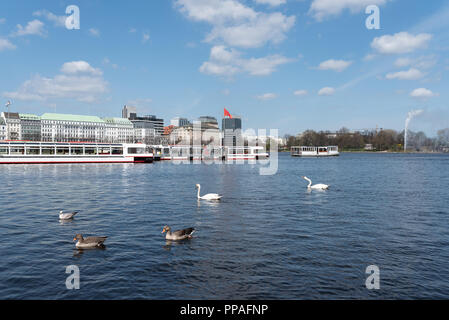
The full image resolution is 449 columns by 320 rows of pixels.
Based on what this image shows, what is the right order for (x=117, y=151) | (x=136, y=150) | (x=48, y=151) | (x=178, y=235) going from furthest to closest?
(x=117, y=151)
(x=136, y=150)
(x=48, y=151)
(x=178, y=235)

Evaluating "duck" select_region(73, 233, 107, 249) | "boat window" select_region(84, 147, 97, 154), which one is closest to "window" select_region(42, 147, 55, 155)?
"boat window" select_region(84, 147, 97, 154)

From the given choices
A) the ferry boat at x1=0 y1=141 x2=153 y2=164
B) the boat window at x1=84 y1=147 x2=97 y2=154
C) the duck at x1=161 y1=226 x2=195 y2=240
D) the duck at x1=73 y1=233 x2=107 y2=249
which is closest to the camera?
the duck at x1=73 y1=233 x2=107 y2=249

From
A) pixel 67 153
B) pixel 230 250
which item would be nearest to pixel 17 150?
pixel 67 153

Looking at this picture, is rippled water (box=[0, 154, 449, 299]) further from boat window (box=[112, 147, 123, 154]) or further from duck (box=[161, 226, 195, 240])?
boat window (box=[112, 147, 123, 154])

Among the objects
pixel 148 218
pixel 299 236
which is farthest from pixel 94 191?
pixel 299 236

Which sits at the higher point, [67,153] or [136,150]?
[136,150]

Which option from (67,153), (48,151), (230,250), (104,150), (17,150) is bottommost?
(230,250)

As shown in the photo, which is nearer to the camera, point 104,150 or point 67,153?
point 67,153

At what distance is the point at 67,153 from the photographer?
93.8 metres

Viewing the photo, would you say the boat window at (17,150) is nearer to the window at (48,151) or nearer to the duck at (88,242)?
the window at (48,151)

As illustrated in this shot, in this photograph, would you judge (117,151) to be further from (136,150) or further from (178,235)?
(178,235)

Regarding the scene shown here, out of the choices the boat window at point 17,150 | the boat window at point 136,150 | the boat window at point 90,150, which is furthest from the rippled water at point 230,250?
the boat window at point 90,150

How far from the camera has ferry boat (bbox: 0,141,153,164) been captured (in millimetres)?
83938
